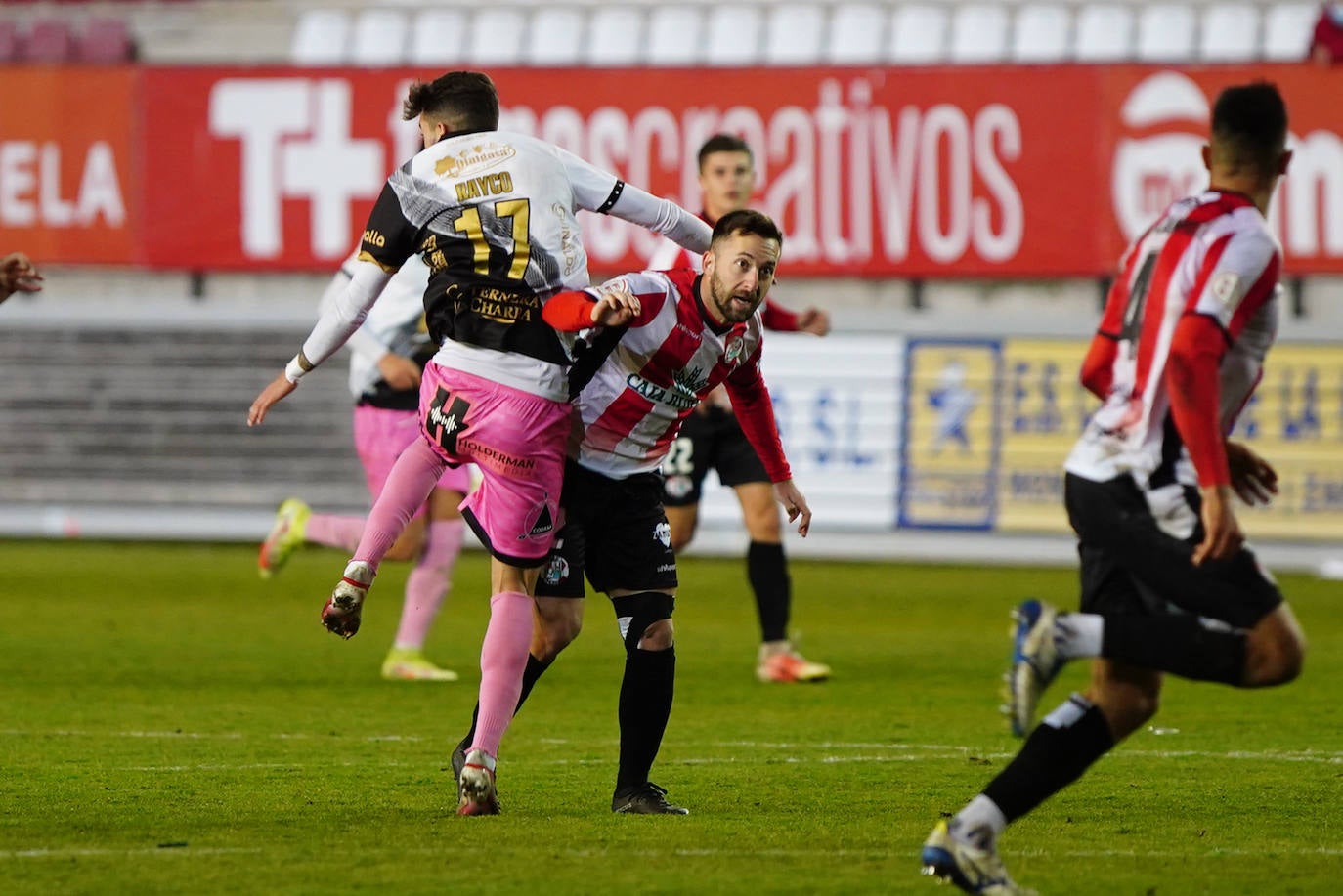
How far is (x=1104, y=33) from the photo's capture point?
56.7ft

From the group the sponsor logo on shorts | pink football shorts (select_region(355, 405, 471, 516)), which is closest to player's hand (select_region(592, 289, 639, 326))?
the sponsor logo on shorts

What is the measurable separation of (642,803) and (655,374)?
43.8 inches

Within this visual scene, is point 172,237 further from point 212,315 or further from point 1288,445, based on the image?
point 1288,445

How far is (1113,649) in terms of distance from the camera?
14.3ft

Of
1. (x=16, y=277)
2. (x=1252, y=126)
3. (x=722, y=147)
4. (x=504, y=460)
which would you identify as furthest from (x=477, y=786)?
(x=722, y=147)

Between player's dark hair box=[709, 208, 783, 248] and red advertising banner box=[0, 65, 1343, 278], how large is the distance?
10.7 metres

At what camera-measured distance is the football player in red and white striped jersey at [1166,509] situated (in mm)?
4320

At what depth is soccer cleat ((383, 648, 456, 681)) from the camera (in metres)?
9.02

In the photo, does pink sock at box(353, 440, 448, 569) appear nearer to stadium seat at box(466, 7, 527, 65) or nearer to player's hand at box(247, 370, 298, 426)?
player's hand at box(247, 370, 298, 426)

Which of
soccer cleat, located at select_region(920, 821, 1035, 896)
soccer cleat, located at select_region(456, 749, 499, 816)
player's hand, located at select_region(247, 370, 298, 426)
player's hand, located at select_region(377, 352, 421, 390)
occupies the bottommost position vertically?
soccer cleat, located at select_region(456, 749, 499, 816)

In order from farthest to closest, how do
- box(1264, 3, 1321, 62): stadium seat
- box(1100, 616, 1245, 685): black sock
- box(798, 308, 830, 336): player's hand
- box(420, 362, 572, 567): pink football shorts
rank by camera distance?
box(1264, 3, 1321, 62): stadium seat
box(798, 308, 830, 336): player's hand
box(420, 362, 572, 567): pink football shorts
box(1100, 616, 1245, 685): black sock

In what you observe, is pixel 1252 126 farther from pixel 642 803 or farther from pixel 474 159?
pixel 642 803

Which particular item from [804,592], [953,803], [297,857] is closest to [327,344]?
[297,857]

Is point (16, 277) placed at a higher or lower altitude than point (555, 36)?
lower
